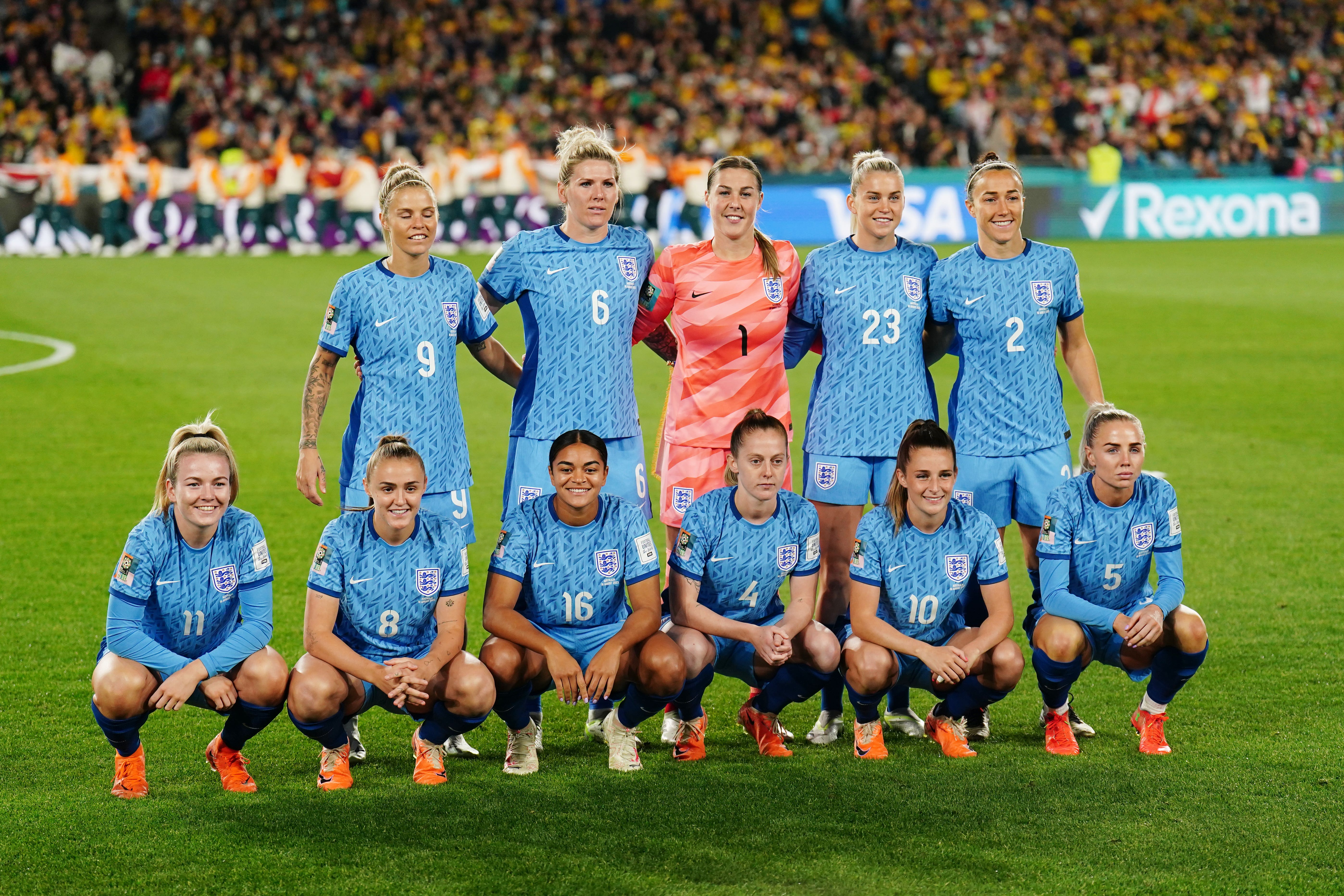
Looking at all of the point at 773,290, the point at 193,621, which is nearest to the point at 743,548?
the point at 773,290

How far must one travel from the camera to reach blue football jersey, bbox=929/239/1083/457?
537 cm

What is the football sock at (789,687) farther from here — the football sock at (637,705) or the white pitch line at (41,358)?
the white pitch line at (41,358)

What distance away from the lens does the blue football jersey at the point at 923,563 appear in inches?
195

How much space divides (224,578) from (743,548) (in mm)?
1657

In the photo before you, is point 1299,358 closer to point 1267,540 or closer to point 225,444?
point 1267,540

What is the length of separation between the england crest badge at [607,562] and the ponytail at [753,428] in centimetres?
51

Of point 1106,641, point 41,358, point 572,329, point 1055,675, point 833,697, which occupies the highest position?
point 41,358

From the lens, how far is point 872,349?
17.7 ft

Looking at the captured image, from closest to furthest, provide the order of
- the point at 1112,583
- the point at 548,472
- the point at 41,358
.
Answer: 1. the point at 1112,583
2. the point at 548,472
3. the point at 41,358

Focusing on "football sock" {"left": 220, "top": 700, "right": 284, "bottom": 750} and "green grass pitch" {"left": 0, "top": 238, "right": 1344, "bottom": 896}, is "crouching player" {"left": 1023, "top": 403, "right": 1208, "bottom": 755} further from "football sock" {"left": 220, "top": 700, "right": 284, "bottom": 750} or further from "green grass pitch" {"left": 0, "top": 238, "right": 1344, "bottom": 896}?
"football sock" {"left": 220, "top": 700, "right": 284, "bottom": 750}

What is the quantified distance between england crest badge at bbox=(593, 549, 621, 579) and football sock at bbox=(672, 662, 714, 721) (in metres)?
0.43

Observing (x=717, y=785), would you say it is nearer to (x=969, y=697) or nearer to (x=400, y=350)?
(x=969, y=697)

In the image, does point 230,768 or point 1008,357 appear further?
point 1008,357

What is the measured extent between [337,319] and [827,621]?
2.01 metres
